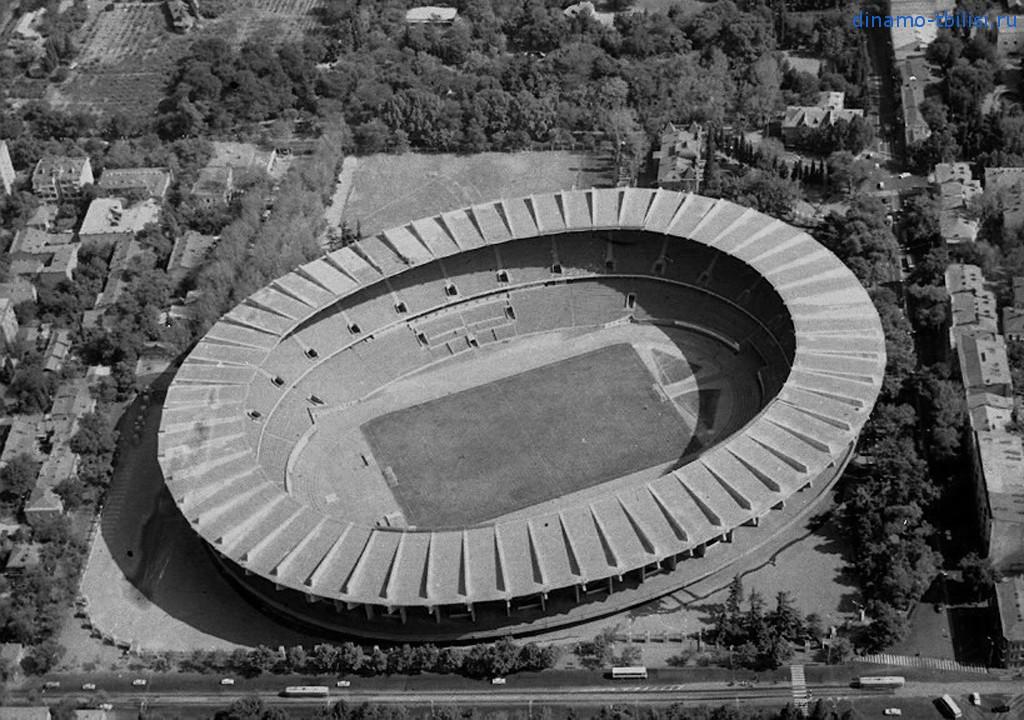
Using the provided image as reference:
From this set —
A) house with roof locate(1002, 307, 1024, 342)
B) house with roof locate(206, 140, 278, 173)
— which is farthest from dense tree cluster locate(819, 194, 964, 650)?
house with roof locate(206, 140, 278, 173)

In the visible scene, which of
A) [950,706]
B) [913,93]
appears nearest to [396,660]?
[950,706]

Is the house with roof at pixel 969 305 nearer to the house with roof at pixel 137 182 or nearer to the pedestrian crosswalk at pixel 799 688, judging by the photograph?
the pedestrian crosswalk at pixel 799 688

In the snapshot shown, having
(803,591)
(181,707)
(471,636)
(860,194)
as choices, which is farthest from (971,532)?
(181,707)

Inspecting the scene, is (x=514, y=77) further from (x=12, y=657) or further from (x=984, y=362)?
(x=12, y=657)

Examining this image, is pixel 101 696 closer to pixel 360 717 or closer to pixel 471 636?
pixel 360 717

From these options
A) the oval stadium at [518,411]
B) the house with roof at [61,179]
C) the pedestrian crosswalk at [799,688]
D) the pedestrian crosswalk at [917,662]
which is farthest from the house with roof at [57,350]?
the pedestrian crosswalk at [917,662]

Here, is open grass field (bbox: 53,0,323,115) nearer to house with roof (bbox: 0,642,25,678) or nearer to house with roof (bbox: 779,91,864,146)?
house with roof (bbox: 779,91,864,146)
